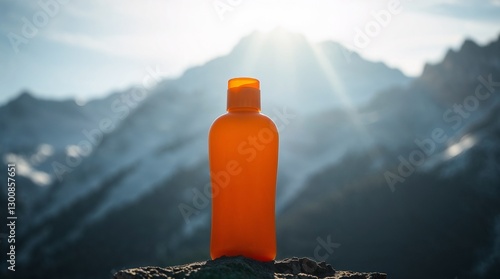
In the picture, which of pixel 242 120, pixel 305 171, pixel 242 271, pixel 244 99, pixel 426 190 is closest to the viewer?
pixel 242 271

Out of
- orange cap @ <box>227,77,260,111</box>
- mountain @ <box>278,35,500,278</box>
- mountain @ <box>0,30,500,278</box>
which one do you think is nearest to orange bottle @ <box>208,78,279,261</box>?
orange cap @ <box>227,77,260,111</box>

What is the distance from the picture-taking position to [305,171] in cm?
8475

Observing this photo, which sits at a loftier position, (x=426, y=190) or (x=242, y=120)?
(x=426, y=190)

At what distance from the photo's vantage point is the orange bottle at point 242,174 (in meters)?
5.23

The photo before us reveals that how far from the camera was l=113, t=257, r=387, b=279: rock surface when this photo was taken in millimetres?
4016

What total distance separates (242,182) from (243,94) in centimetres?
100

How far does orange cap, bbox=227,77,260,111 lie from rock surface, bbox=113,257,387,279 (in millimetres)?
1691

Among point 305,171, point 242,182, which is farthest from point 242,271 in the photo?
point 305,171

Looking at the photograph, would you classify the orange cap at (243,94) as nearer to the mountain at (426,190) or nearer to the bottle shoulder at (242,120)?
the bottle shoulder at (242,120)

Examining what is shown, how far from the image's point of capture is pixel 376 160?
78188mm

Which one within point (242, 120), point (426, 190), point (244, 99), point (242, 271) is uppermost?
point (426, 190)

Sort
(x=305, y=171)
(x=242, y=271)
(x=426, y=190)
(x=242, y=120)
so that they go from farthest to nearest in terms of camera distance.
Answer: (x=305, y=171) < (x=426, y=190) < (x=242, y=120) < (x=242, y=271)

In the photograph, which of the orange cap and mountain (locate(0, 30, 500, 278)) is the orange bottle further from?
mountain (locate(0, 30, 500, 278))

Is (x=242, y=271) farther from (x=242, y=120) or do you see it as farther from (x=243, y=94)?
(x=243, y=94)
